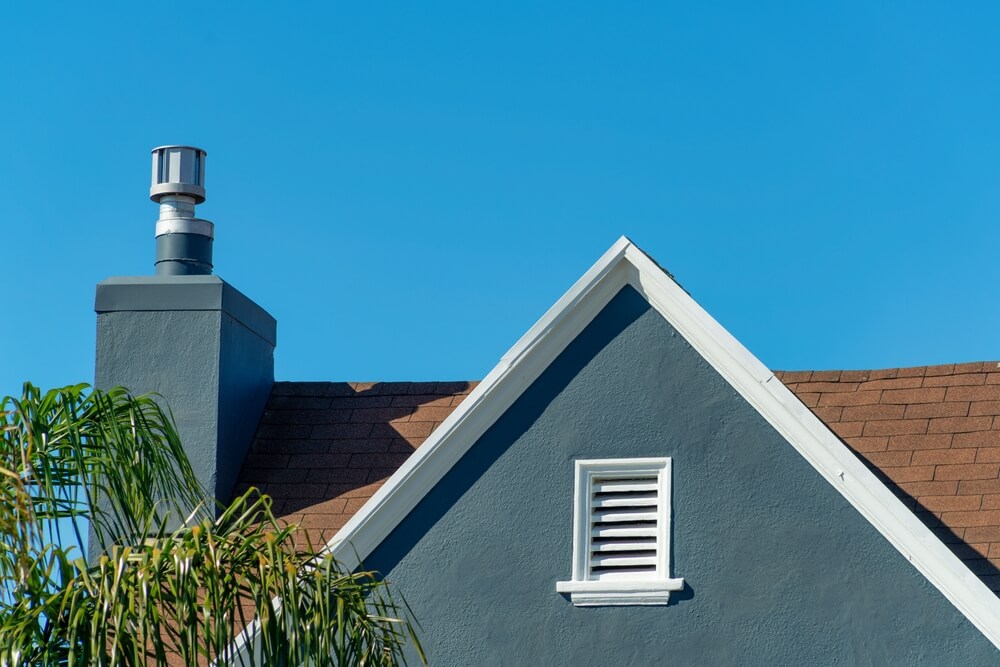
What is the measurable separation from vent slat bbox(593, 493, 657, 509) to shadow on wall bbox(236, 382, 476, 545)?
2.39 m

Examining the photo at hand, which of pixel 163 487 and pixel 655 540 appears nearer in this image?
pixel 163 487

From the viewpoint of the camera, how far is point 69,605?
28.3ft

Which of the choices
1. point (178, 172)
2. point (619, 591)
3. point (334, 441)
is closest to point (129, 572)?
point (619, 591)

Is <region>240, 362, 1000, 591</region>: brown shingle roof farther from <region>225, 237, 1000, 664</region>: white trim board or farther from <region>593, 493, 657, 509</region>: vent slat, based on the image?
<region>593, 493, 657, 509</region>: vent slat

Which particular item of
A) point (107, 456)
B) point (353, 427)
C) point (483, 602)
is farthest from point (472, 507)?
point (107, 456)

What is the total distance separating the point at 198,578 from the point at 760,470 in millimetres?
4816

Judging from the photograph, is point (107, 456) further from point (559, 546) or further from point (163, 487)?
point (559, 546)

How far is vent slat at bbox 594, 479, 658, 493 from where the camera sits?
40.1ft

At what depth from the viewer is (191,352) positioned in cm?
1452

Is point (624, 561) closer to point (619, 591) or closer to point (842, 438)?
point (619, 591)

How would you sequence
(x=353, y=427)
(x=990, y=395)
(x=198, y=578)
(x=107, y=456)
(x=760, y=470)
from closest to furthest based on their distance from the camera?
(x=198, y=578), (x=107, y=456), (x=760, y=470), (x=990, y=395), (x=353, y=427)

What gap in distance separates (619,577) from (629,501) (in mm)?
592

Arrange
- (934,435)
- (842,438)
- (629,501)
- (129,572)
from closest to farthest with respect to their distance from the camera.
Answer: (129,572) → (629,501) → (934,435) → (842,438)

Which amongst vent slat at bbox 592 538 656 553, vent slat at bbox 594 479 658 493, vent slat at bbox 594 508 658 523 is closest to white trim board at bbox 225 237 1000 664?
vent slat at bbox 594 479 658 493
